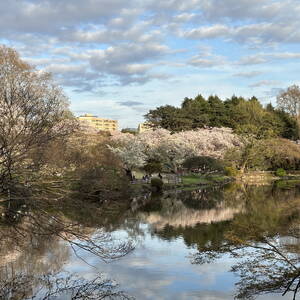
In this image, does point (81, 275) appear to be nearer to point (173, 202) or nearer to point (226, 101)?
point (173, 202)

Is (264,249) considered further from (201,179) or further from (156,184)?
(201,179)

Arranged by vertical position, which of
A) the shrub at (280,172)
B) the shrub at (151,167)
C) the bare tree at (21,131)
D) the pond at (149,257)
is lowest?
the pond at (149,257)

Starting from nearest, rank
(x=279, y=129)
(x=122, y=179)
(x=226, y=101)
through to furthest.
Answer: (x=122, y=179), (x=279, y=129), (x=226, y=101)

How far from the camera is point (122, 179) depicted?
27.4 meters

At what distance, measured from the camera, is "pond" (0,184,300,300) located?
9188mm

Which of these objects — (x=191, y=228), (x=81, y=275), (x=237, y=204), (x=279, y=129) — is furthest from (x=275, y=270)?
(x=279, y=129)

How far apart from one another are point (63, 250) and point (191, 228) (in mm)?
6019

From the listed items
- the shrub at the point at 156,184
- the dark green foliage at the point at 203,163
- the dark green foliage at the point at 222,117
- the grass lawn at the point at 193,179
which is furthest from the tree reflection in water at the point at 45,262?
the dark green foliage at the point at 222,117

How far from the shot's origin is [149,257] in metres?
13.0

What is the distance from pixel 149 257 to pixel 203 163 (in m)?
28.2

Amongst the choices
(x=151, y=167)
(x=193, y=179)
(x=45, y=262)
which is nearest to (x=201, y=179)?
(x=193, y=179)

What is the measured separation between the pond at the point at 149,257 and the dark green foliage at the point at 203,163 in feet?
63.9

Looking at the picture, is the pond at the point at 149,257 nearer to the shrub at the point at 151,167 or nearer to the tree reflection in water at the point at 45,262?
the tree reflection in water at the point at 45,262

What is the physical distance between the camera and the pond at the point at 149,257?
30.1 feet
